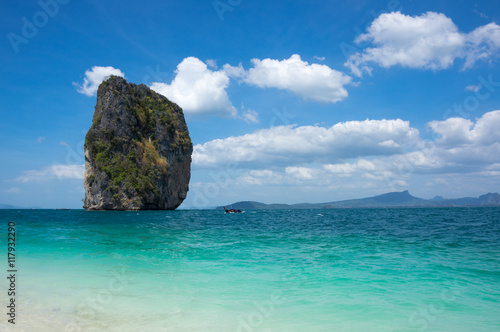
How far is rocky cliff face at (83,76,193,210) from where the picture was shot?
95188 mm

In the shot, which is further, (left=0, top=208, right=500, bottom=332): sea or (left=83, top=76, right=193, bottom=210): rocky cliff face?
(left=83, top=76, right=193, bottom=210): rocky cliff face

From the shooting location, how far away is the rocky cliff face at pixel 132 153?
3748 inches

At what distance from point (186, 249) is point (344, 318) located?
43.6 feet

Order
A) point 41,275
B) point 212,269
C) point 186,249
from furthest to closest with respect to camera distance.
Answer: point 186,249, point 212,269, point 41,275

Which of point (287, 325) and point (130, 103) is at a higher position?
point (130, 103)

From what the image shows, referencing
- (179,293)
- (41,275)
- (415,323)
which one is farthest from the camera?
(41,275)

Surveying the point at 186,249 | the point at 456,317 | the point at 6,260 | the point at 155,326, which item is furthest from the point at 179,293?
the point at 6,260

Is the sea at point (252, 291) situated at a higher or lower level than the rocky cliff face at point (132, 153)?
lower

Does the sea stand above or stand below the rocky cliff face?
below

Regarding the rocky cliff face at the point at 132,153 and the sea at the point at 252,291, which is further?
the rocky cliff face at the point at 132,153

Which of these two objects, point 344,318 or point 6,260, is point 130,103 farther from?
point 344,318

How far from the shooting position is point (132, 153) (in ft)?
332

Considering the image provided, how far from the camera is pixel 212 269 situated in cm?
1381

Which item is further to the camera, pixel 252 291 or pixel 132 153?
pixel 132 153
